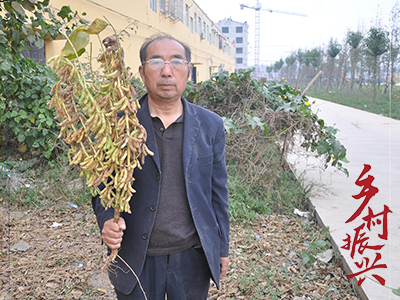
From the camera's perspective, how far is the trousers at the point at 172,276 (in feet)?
4.92

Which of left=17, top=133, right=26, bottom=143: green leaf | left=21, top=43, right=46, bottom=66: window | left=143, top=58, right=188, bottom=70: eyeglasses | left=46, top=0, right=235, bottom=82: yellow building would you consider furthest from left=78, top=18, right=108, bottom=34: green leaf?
left=21, top=43, right=46, bottom=66: window

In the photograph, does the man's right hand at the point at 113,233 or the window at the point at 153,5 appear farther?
the window at the point at 153,5

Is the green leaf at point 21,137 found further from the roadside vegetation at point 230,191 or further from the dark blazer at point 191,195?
the dark blazer at point 191,195

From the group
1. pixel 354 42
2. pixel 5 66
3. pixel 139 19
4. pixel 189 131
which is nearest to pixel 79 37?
pixel 189 131

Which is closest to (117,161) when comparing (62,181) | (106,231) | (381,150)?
(106,231)

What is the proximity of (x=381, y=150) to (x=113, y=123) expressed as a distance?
21.7ft

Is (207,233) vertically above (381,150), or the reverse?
(207,233)

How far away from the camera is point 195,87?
5496mm

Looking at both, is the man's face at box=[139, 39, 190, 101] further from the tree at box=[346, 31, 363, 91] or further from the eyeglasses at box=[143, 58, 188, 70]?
the tree at box=[346, 31, 363, 91]

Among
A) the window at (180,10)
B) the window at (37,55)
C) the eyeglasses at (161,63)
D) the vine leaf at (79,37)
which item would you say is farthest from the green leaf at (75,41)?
the window at (180,10)

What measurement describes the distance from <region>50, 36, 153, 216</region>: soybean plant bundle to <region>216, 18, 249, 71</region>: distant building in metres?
56.2

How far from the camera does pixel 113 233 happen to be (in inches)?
51.9

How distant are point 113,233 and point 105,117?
438 millimetres

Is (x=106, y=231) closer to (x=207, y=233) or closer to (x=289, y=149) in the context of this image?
(x=207, y=233)
